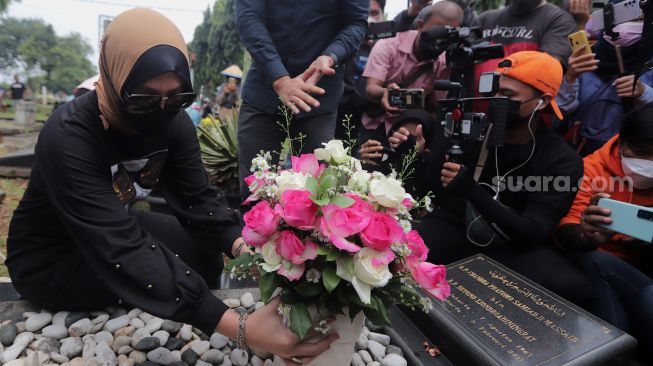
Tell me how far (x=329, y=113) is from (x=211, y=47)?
73.8ft

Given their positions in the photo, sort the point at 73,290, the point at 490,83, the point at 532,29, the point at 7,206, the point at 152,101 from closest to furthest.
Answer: the point at 152,101 → the point at 73,290 → the point at 490,83 → the point at 532,29 → the point at 7,206

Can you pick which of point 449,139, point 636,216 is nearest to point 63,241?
point 449,139

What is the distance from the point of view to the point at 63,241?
182 centimetres

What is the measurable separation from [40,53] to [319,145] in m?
75.2

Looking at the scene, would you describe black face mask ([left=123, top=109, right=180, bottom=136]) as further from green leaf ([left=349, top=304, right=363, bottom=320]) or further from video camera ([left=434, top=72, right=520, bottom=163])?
video camera ([left=434, top=72, right=520, bottom=163])

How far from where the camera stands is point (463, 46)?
102 inches

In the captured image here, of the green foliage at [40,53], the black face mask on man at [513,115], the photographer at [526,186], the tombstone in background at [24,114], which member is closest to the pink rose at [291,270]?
the photographer at [526,186]

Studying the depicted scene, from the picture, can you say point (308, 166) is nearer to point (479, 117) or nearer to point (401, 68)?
point (479, 117)

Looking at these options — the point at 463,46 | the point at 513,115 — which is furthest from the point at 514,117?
the point at 463,46

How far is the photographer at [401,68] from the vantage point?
301 cm

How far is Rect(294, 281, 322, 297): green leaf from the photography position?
113 centimetres

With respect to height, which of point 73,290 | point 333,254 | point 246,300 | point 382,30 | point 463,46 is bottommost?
point 246,300

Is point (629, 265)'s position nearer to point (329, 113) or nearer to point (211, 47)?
point (329, 113)

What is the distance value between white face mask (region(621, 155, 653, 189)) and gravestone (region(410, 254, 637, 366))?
2.82ft
